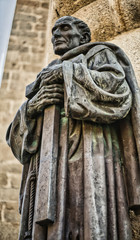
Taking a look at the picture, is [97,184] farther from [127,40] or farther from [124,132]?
[127,40]

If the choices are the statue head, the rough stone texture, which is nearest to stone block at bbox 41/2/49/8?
the rough stone texture

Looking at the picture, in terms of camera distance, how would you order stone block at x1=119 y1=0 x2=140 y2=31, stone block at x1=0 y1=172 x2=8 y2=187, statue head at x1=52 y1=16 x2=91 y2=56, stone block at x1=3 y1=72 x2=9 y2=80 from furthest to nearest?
stone block at x1=3 y1=72 x2=9 y2=80 < stone block at x1=119 y1=0 x2=140 y2=31 < stone block at x1=0 y1=172 x2=8 y2=187 < statue head at x1=52 y1=16 x2=91 y2=56

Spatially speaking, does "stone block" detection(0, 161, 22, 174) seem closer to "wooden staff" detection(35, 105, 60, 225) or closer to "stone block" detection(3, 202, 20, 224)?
"stone block" detection(3, 202, 20, 224)

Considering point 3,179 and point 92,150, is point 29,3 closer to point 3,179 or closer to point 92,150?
point 3,179

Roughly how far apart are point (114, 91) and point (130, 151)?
314 millimetres

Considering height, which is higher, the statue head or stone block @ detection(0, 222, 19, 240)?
the statue head

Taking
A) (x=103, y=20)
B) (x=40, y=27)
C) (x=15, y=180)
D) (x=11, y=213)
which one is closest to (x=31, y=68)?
(x=40, y=27)

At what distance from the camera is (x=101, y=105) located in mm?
1880

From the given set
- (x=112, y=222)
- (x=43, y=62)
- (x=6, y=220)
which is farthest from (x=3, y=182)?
(x=112, y=222)

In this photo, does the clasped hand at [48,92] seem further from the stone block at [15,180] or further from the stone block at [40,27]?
the stone block at [40,27]

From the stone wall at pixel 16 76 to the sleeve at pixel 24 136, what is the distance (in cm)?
81

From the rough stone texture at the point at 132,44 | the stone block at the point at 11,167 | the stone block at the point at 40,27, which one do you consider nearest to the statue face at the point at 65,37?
the rough stone texture at the point at 132,44

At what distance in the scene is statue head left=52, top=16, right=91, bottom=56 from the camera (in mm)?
2359

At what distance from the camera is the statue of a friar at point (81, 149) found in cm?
166
